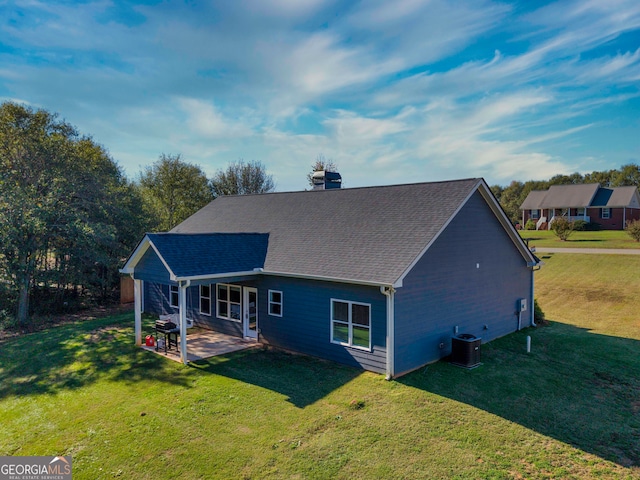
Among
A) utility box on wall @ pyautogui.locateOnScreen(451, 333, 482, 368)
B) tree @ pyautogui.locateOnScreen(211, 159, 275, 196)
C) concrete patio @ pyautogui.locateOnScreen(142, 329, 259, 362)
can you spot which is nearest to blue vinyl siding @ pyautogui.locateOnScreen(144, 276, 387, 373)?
concrete patio @ pyautogui.locateOnScreen(142, 329, 259, 362)

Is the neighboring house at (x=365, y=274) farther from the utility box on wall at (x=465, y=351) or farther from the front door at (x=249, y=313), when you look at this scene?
the utility box on wall at (x=465, y=351)

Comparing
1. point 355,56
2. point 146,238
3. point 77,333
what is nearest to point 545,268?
point 355,56

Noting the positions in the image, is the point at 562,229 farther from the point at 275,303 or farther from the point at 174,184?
the point at 174,184

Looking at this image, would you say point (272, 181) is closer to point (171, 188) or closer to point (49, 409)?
point (171, 188)

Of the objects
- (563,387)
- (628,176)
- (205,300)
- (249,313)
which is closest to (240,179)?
(205,300)

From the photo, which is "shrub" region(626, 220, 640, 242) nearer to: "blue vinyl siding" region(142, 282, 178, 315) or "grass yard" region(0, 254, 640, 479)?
"grass yard" region(0, 254, 640, 479)
